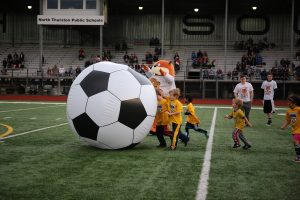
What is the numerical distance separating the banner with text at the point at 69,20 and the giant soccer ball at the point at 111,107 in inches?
1025

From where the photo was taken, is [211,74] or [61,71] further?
[61,71]

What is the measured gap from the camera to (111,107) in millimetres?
7949

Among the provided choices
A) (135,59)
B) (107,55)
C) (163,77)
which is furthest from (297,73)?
(163,77)

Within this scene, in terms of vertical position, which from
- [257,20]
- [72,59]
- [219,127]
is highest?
[257,20]

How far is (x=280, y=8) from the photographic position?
37.4 m

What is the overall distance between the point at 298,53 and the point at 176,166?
29124mm

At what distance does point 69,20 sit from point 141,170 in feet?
93.9

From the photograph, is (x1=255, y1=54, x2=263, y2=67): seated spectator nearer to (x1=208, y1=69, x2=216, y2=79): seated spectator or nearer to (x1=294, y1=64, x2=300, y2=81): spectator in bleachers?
(x1=294, y1=64, x2=300, y2=81): spectator in bleachers

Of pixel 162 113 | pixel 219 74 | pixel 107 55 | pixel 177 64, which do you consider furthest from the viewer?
pixel 107 55

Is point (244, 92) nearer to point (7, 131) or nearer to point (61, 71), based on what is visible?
point (7, 131)

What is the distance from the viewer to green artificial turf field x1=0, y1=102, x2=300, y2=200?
5418mm

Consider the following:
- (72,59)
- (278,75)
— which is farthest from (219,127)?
(72,59)

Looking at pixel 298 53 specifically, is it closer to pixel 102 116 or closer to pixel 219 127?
pixel 219 127

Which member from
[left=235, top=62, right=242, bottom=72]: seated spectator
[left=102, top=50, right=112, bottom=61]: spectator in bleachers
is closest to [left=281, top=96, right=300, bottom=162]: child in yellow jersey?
[left=235, top=62, right=242, bottom=72]: seated spectator
